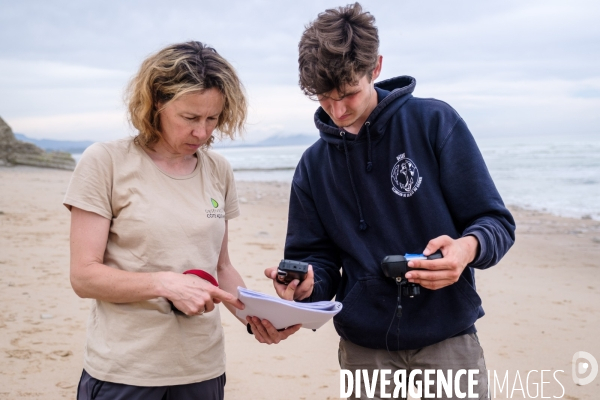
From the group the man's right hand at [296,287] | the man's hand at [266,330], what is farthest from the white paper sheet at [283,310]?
the man's right hand at [296,287]

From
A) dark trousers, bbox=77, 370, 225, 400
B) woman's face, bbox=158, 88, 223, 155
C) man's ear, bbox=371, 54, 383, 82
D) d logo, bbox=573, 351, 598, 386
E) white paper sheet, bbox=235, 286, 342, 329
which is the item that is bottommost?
d logo, bbox=573, 351, 598, 386

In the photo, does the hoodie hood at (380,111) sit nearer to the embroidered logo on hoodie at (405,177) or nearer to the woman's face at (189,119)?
the embroidered logo on hoodie at (405,177)

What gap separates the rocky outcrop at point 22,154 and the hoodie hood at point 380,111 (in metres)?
25.2

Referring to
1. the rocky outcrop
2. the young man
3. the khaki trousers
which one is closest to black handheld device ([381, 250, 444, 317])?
the young man

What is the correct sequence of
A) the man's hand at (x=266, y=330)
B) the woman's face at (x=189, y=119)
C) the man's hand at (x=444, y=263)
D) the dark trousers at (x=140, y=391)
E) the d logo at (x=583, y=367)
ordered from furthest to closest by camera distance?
1. the d logo at (x=583, y=367)
2. the man's hand at (x=266, y=330)
3. the woman's face at (x=189, y=119)
4. the dark trousers at (x=140, y=391)
5. the man's hand at (x=444, y=263)

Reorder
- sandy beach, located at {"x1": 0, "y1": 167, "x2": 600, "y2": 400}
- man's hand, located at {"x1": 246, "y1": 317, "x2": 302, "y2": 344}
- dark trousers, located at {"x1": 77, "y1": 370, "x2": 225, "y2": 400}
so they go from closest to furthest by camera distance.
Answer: dark trousers, located at {"x1": 77, "y1": 370, "x2": 225, "y2": 400}
man's hand, located at {"x1": 246, "y1": 317, "x2": 302, "y2": 344}
sandy beach, located at {"x1": 0, "y1": 167, "x2": 600, "y2": 400}

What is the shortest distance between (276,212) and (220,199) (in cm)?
1197

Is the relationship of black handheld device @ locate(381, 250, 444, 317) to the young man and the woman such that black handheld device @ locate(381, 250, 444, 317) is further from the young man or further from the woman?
the woman

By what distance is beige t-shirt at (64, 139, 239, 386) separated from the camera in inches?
91.0

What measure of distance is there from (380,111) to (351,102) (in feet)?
0.46

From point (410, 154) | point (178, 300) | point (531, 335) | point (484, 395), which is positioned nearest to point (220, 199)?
point (178, 300)

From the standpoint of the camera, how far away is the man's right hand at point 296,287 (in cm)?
257

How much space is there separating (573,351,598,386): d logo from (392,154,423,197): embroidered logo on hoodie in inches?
132

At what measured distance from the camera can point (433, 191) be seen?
2.49 metres
